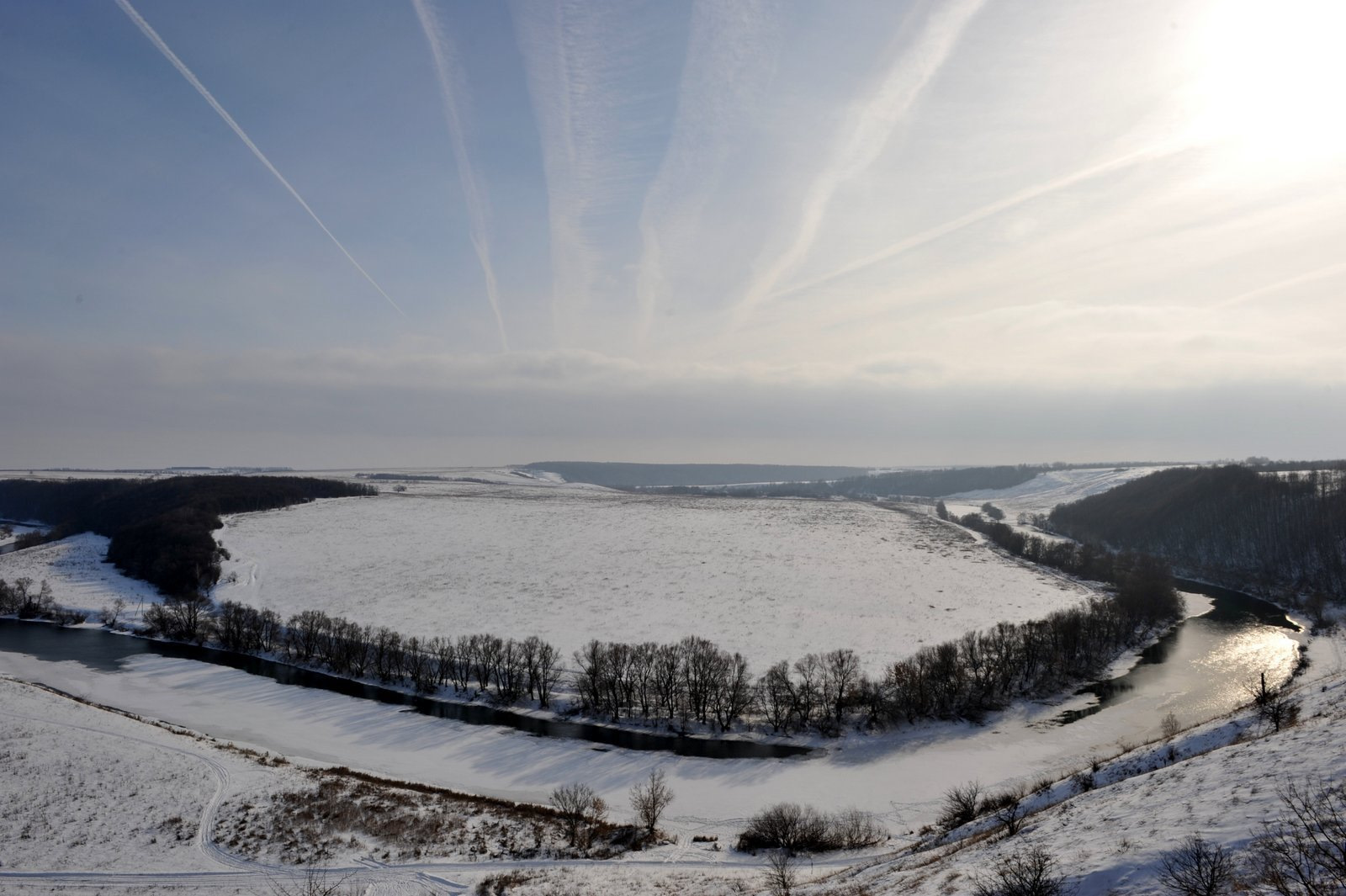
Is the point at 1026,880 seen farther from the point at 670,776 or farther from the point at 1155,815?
the point at 670,776

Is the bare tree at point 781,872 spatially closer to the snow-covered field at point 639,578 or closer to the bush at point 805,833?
the bush at point 805,833

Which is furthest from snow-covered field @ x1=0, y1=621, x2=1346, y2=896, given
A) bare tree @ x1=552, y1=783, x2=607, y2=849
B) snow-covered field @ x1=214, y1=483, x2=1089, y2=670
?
snow-covered field @ x1=214, y1=483, x2=1089, y2=670

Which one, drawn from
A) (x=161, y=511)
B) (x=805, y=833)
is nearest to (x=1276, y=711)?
(x=805, y=833)

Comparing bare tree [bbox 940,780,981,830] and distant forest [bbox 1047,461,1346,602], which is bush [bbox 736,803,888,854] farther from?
distant forest [bbox 1047,461,1346,602]

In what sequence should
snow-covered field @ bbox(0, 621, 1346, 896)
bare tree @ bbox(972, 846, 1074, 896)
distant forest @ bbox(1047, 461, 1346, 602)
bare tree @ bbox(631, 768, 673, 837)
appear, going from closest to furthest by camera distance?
bare tree @ bbox(972, 846, 1074, 896) → snow-covered field @ bbox(0, 621, 1346, 896) → bare tree @ bbox(631, 768, 673, 837) → distant forest @ bbox(1047, 461, 1346, 602)

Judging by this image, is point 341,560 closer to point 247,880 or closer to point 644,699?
point 644,699
